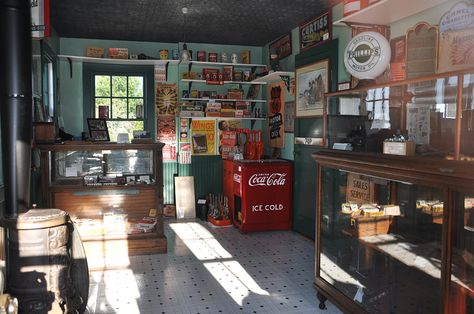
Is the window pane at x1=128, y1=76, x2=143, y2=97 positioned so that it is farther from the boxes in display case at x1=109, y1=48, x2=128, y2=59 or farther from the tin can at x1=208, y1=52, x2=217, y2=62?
the tin can at x1=208, y1=52, x2=217, y2=62

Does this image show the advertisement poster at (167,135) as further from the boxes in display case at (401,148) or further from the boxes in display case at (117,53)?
the boxes in display case at (401,148)

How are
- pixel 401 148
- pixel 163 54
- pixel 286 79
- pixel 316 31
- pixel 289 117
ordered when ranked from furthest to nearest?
pixel 163 54 < pixel 289 117 < pixel 286 79 < pixel 316 31 < pixel 401 148

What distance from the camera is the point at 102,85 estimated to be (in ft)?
22.0

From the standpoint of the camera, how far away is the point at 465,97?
231cm

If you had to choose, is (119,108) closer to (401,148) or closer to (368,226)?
(368,226)

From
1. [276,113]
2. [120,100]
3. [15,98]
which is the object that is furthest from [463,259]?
[120,100]

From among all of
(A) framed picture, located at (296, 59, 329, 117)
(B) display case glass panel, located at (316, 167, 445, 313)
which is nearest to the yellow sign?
(B) display case glass panel, located at (316, 167, 445, 313)

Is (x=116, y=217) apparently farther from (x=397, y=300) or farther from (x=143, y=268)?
(x=397, y=300)

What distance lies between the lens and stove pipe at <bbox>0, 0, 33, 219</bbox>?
275 centimetres

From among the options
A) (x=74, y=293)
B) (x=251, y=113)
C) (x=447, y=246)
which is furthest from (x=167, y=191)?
(x=447, y=246)

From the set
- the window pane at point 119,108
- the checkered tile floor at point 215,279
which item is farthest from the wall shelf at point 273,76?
the checkered tile floor at point 215,279

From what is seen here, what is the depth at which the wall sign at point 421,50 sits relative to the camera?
334cm

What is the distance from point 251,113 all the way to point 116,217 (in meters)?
3.14

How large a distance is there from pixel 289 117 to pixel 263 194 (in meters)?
1.22
